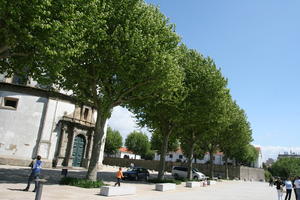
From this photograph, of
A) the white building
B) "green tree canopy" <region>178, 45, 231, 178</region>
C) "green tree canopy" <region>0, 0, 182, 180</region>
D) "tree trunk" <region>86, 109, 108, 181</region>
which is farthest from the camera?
the white building

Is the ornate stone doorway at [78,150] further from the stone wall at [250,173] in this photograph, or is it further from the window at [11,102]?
the stone wall at [250,173]

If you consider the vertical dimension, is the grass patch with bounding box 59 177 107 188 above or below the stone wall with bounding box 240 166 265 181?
below

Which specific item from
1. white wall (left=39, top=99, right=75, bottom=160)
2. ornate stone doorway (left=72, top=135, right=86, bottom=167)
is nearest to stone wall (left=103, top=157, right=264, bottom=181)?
ornate stone doorway (left=72, top=135, right=86, bottom=167)

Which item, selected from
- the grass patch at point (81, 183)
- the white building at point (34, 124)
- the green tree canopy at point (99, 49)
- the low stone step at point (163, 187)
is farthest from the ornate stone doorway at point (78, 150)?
the grass patch at point (81, 183)

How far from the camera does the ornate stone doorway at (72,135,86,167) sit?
38506mm

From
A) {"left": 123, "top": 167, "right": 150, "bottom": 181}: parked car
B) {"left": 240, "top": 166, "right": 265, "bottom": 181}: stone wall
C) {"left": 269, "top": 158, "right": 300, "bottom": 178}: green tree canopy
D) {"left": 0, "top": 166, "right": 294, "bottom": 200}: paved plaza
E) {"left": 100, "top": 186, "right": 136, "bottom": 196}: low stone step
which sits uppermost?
{"left": 269, "top": 158, "right": 300, "bottom": 178}: green tree canopy

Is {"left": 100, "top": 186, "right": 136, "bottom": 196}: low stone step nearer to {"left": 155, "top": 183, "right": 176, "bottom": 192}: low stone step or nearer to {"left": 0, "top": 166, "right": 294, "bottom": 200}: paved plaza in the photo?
{"left": 0, "top": 166, "right": 294, "bottom": 200}: paved plaza

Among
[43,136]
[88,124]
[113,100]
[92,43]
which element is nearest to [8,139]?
[43,136]

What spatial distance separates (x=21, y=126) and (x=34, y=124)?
1.49 metres

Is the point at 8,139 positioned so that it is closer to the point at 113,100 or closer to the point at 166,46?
the point at 113,100

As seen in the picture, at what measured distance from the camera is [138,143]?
3602 inches

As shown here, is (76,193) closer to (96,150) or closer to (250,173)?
(96,150)

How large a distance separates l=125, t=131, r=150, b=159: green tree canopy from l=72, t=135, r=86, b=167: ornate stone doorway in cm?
5166

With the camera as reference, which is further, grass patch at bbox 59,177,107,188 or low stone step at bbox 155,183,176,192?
low stone step at bbox 155,183,176,192
